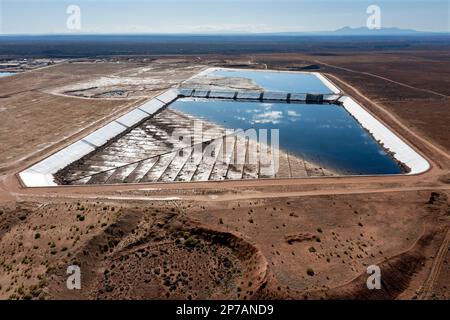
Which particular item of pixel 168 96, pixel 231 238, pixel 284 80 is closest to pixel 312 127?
pixel 168 96

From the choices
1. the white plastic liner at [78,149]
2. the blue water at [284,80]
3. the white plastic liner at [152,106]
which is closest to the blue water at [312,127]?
the white plastic liner at [152,106]

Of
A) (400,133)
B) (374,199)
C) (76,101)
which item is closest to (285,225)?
(374,199)

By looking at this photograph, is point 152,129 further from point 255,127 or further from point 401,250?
point 401,250

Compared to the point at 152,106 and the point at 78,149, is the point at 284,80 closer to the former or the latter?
the point at 152,106

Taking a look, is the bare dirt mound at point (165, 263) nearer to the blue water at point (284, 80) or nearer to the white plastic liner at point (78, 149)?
the white plastic liner at point (78, 149)

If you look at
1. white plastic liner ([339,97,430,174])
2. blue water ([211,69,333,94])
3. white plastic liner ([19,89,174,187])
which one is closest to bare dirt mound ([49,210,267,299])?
white plastic liner ([19,89,174,187])

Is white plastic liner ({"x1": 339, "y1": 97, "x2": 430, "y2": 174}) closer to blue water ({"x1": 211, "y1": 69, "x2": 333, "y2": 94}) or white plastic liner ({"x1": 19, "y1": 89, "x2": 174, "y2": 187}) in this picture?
blue water ({"x1": 211, "y1": 69, "x2": 333, "y2": 94})
